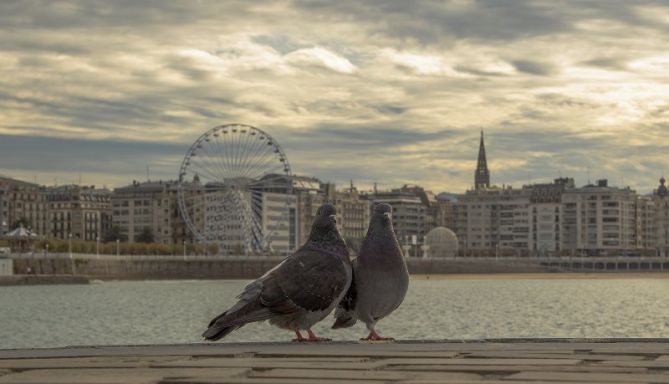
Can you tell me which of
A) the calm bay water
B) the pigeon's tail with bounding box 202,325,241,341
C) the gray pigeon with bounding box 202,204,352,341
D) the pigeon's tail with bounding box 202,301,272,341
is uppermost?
the gray pigeon with bounding box 202,204,352,341

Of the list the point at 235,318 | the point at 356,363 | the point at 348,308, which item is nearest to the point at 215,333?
the point at 235,318

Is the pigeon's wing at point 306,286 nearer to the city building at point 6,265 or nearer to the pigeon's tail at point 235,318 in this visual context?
the pigeon's tail at point 235,318

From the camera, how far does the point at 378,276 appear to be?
1460 centimetres

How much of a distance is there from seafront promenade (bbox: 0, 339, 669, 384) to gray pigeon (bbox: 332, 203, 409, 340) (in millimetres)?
1732

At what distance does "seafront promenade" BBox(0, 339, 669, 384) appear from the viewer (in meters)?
8.98

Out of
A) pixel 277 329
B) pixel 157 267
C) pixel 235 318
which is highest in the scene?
pixel 157 267

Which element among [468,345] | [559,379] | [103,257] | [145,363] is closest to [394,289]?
[468,345]

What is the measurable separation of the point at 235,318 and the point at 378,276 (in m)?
1.72

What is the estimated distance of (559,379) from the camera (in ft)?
28.9

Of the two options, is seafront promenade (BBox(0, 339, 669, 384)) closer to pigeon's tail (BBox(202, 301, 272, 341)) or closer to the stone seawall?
pigeon's tail (BBox(202, 301, 272, 341))

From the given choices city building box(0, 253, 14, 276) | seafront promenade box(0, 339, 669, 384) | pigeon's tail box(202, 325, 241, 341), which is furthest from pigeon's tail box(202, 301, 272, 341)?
city building box(0, 253, 14, 276)

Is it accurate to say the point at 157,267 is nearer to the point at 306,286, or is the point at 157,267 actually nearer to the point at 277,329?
the point at 277,329

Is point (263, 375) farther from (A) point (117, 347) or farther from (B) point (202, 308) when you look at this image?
(B) point (202, 308)


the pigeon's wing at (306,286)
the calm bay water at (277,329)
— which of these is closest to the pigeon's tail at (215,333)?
the pigeon's wing at (306,286)
